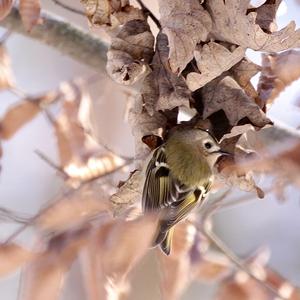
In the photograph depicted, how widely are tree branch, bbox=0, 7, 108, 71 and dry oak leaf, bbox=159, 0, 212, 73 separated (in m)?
0.37

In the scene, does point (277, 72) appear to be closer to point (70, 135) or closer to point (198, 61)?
point (198, 61)

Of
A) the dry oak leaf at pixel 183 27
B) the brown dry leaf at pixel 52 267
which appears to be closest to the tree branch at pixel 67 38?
the brown dry leaf at pixel 52 267

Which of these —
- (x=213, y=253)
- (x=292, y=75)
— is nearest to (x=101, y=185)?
(x=213, y=253)

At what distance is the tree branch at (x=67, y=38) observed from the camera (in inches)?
42.1

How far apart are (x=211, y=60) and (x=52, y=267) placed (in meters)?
0.42

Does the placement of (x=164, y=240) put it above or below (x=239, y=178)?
below

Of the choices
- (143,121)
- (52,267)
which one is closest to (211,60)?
(143,121)

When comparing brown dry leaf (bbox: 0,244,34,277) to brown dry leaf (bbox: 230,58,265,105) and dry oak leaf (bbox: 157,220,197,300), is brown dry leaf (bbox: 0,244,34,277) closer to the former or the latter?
dry oak leaf (bbox: 157,220,197,300)

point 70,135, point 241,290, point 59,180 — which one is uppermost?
point 70,135

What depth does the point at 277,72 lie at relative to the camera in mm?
909

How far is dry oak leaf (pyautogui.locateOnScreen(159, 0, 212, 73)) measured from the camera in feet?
2.27

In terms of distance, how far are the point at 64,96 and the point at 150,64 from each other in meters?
0.60

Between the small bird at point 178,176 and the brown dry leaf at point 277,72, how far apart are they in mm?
92

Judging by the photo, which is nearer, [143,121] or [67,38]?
[143,121]
